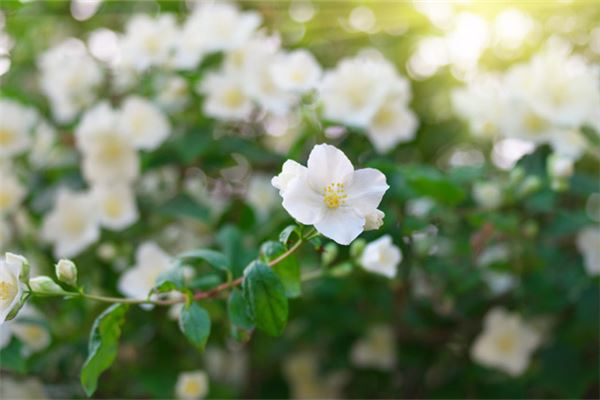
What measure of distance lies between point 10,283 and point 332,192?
13.3 inches

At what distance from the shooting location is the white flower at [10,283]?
0.71 meters

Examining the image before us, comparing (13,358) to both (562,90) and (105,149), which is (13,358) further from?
(562,90)

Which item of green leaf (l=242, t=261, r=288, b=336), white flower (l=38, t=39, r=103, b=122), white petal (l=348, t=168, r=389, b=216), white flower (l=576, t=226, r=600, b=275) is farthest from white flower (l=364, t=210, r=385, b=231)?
white flower (l=38, t=39, r=103, b=122)

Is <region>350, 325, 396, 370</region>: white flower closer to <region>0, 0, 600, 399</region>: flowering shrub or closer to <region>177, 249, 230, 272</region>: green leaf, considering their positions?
<region>0, 0, 600, 399</region>: flowering shrub

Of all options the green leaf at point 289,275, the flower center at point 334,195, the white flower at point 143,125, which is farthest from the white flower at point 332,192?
the white flower at point 143,125

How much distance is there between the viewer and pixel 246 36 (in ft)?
4.35

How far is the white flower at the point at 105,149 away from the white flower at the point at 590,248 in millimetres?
811

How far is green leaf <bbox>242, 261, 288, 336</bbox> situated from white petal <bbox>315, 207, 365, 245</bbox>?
0.34ft

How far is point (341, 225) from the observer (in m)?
0.66

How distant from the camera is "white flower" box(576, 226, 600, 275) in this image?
1.21 m

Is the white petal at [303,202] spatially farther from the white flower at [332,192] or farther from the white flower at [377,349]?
the white flower at [377,349]

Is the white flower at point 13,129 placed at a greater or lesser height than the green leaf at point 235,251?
greater

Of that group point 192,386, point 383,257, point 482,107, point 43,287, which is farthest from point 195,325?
point 482,107

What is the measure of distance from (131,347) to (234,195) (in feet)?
1.27
